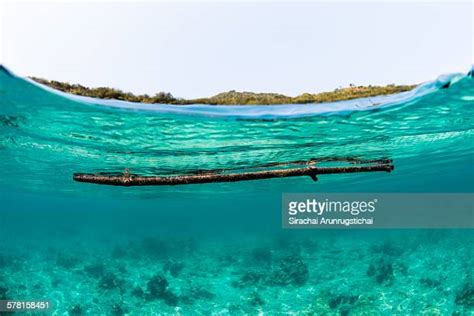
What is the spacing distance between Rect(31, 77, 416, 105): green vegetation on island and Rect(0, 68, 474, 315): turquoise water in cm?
34

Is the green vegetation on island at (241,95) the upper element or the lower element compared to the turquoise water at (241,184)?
upper

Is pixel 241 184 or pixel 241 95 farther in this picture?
pixel 241 184

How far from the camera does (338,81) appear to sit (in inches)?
298

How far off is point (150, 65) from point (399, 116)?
23.7ft

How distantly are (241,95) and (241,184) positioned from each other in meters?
17.9

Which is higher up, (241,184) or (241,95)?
(241,95)

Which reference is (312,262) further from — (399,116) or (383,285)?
(399,116)

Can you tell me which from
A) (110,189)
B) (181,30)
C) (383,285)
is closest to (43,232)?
(110,189)

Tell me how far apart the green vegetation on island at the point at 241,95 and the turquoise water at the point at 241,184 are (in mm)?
343

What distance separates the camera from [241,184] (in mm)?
25422

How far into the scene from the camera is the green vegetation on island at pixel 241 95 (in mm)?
7703

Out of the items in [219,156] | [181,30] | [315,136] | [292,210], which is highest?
[181,30]

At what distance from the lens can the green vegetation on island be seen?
7.70 m

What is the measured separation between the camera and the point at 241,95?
7.89 meters
